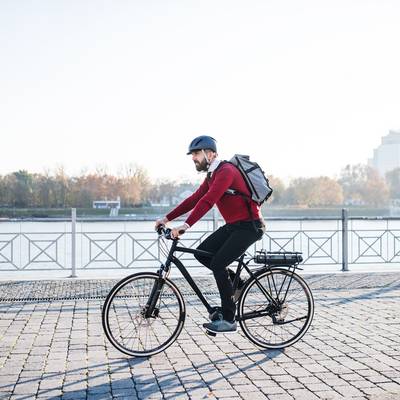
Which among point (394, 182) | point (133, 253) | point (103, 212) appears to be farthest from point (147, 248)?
point (394, 182)

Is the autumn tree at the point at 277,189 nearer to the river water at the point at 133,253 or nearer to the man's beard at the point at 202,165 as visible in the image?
the river water at the point at 133,253

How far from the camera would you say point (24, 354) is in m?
5.89

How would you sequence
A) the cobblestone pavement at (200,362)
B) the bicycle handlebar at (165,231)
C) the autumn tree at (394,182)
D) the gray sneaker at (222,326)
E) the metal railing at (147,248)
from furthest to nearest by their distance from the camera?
the autumn tree at (394,182) < the metal railing at (147,248) < the gray sneaker at (222,326) < the bicycle handlebar at (165,231) < the cobblestone pavement at (200,362)

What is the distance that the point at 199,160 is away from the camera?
19.4 feet

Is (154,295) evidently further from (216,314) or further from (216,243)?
(216,243)

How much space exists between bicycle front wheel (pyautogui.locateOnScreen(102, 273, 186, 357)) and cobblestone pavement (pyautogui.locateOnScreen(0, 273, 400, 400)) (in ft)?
0.39

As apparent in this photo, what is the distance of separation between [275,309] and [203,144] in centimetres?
160

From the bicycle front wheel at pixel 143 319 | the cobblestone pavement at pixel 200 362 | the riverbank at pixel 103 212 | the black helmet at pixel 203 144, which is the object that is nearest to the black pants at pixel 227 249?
the bicycle front wheel at pixel 143 319

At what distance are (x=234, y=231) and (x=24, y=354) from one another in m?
2.08

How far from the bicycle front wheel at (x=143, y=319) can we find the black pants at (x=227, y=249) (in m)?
0.36

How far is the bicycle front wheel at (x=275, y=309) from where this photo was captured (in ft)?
19.8

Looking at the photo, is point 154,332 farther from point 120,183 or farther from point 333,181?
point 333,181

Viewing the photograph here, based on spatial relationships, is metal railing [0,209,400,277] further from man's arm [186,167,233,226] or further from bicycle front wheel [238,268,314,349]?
man's arm [186,167,233,226]

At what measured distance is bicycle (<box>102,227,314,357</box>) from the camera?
228 inches
